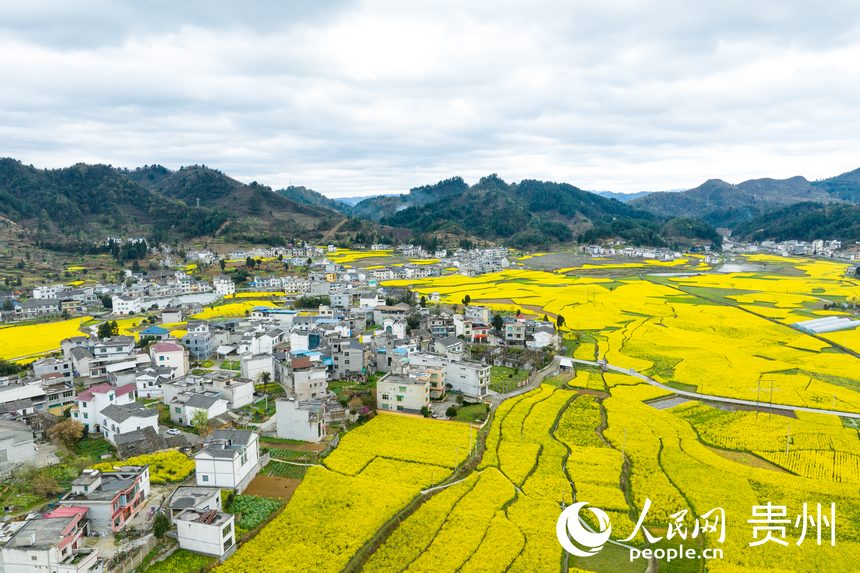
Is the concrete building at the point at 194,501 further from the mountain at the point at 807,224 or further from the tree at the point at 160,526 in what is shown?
the mountain at the point at 807,224

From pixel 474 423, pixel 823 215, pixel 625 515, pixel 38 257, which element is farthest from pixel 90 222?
pixel 823 215

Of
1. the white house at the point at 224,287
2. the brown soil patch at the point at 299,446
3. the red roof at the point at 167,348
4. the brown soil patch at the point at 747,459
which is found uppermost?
the white house at the point at 224,287

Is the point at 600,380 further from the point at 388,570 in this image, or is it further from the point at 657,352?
the point at 388,570

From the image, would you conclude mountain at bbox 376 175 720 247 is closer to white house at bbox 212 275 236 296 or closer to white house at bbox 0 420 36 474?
white house at bbox 212 275 236 296

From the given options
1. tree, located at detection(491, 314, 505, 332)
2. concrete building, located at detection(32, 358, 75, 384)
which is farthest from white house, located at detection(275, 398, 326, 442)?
tree, located at detection(491, 314, 505, 332)

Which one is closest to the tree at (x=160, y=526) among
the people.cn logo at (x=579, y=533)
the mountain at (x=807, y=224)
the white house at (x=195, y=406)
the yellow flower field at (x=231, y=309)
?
the white house at (x=195, y=406)

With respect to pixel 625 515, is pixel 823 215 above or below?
above

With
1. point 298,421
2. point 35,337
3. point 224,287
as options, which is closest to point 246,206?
point 224,287
